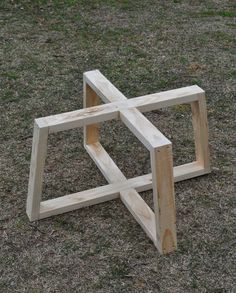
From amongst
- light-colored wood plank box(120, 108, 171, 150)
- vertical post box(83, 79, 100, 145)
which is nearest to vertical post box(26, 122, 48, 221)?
light-colored wood plank box(120, 108, 171, 150)

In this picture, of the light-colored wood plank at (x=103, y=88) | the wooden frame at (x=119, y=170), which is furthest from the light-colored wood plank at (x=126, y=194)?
the light-colored wood plank at (x=103, y=88)

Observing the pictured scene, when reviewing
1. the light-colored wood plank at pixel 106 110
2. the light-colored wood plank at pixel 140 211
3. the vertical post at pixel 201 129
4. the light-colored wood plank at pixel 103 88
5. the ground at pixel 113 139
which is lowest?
the ground at pixel 113 139

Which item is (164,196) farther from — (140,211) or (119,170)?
(119,170)

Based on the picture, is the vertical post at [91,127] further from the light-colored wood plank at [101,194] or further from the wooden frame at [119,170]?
the light-colored wood plank at [101,194]

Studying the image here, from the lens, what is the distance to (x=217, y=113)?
3.39 metres

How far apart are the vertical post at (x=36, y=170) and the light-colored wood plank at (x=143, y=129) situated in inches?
14.8

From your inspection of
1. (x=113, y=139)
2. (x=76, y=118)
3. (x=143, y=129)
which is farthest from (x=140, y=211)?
(x=113, y=139)

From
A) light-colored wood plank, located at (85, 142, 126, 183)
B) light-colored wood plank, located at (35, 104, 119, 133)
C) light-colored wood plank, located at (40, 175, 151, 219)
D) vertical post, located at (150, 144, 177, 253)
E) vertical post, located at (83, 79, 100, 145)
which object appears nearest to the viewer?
vertical post, located at (150, 144, 177, 253)

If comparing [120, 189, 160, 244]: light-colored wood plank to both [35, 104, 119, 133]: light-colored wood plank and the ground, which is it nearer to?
the ground

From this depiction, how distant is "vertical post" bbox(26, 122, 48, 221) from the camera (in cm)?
228

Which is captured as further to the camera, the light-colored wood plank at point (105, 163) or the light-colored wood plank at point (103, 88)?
the light-colored wood plank at point (105, 163)

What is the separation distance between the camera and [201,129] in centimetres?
261

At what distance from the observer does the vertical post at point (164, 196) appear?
210 centimetres

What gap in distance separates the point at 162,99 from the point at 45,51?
84.2 inches
